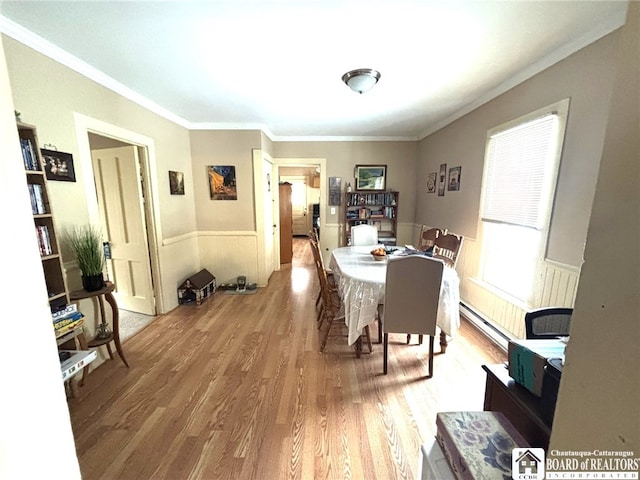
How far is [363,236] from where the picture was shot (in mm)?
3471

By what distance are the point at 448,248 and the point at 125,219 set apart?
3525 millimetres

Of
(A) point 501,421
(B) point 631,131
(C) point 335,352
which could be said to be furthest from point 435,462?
(C) point 335,352

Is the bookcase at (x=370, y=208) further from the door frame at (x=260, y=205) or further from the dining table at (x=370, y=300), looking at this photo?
the dining table at (x=370, y=300)

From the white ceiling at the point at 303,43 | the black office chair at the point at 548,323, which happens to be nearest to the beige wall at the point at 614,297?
the black office chair at the point at 548,323

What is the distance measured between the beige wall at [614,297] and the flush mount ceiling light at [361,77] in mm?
1839

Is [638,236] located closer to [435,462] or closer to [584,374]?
[584,374]

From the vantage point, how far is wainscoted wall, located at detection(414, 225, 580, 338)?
1789 mm

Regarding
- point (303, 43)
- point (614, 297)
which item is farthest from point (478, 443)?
point (303, 43)

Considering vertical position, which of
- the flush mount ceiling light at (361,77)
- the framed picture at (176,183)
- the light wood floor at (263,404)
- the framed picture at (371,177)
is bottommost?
the light wood floor at (263,404)

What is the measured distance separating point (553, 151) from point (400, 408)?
7.16 ft

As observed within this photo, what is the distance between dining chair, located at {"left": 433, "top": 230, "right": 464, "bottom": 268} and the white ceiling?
1.47m

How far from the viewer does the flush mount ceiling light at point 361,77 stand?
197 centimetres

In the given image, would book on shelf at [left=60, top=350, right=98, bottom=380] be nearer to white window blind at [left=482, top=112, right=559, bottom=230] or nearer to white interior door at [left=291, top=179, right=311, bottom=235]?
white window blind at [left=482, top=112, right=559, bottom=230]

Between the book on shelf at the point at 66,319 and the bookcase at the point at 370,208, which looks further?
the bookcase at the point at 370,208
